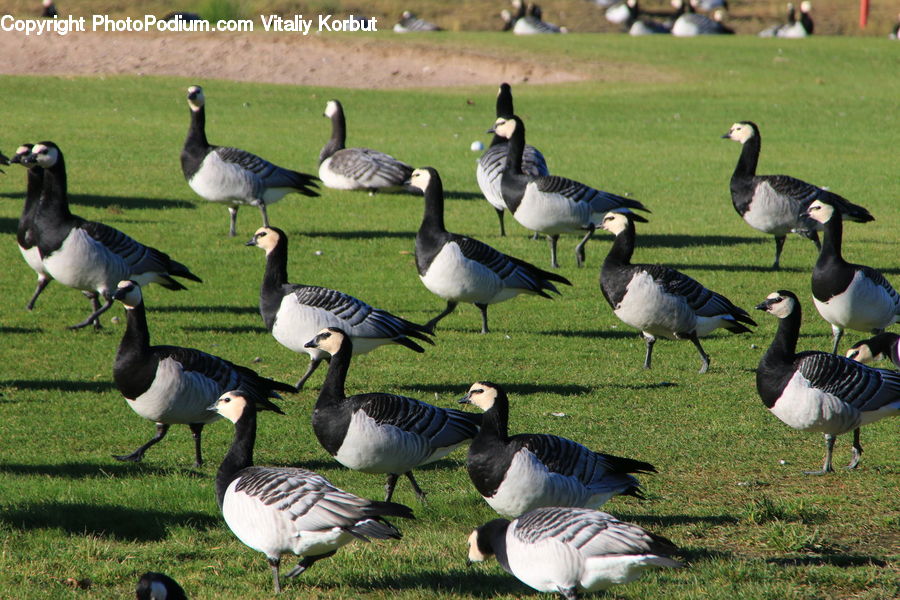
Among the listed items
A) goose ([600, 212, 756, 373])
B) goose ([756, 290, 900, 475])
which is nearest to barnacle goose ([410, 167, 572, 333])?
goose ([600, 212, 756, 373])

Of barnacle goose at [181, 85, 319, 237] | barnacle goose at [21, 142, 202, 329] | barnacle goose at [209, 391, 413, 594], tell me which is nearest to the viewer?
barnacle goose at [209, 391, 413, 594]

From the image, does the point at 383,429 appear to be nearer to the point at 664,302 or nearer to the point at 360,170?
the point at 664,302

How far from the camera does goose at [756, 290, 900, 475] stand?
871 centimetres

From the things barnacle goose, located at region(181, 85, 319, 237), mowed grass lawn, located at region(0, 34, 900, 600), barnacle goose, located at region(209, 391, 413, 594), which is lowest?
mowed grass lawn, located at region(0, 34, 900, 600)

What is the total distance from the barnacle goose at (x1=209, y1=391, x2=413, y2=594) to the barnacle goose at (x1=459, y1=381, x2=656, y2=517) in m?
0.97

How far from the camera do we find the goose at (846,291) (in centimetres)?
1148

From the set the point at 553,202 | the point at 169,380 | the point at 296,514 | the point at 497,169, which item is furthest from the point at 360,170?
the point at 296,514

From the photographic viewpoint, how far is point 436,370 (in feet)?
39.2

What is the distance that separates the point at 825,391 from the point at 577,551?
3819 mm

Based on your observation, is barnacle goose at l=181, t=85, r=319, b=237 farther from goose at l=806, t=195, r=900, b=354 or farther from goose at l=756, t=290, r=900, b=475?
goose at l=756, t=290, r=900, b=475

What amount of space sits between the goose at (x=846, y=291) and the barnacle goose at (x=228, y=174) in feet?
30.1

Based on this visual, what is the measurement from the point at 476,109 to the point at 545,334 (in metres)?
20.7

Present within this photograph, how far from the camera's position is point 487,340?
13.3 meters

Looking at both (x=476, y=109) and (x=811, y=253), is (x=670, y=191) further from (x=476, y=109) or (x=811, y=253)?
(x=476, y=109)
